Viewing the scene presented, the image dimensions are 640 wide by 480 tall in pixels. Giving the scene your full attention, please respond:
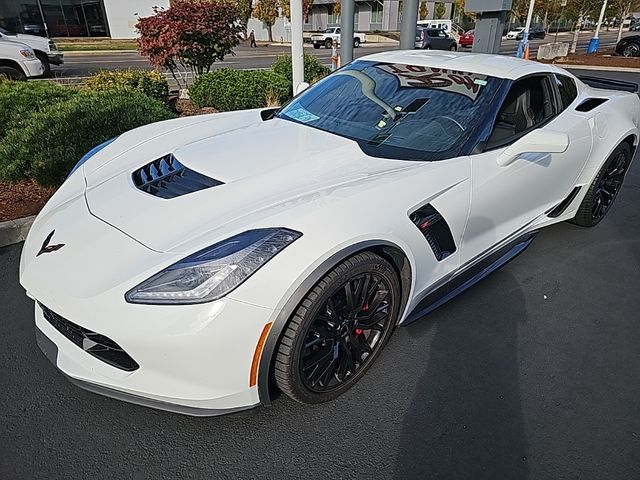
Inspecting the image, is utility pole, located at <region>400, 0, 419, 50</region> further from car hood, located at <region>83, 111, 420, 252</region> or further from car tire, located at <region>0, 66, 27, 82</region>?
car tire, located at <region>0, 66, 27, 82</region>

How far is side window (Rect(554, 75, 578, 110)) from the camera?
324 cm

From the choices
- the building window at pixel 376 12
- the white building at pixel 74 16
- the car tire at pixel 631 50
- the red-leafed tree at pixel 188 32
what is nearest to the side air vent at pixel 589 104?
the red-leafed tree at pixel 188 32

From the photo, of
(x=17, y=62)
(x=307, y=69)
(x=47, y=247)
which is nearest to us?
(x=47, y=247)

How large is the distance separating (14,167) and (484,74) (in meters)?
4.07

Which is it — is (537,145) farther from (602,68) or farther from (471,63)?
(602,68)

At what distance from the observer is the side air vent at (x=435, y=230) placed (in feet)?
7.11

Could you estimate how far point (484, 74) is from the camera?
2797 mm

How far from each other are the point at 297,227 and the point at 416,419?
107 centimetres

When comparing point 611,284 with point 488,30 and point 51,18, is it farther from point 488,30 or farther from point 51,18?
point 51,18

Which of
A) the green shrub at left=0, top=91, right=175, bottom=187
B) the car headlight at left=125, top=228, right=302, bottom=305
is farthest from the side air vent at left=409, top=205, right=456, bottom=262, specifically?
the green shrub at left=0, top=91, right=175, bottom=187

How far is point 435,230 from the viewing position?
2246 mm

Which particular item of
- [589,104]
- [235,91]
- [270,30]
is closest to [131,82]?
[235,91]

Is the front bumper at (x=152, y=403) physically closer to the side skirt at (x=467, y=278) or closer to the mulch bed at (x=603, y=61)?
the side skirt at (x=467, y=278)

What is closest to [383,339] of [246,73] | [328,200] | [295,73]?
[328,200]
